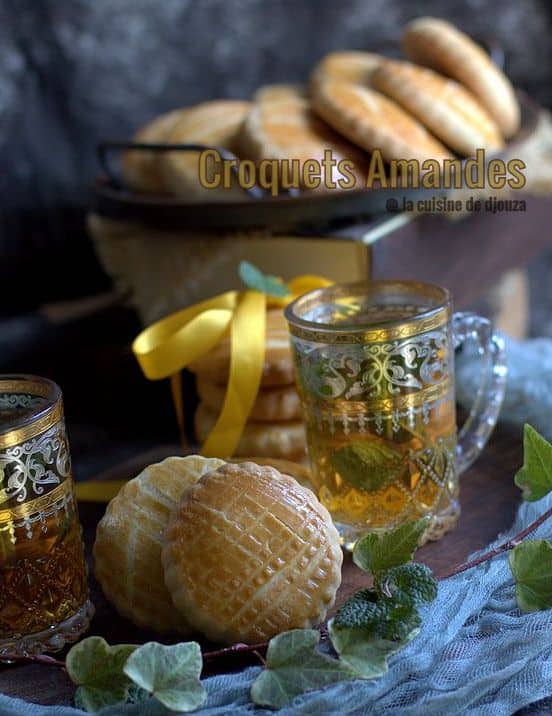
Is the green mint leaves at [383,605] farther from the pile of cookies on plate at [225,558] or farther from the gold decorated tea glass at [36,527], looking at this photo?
the gold decorated tea glass at [36,527]

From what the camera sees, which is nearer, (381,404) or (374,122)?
(381,404)

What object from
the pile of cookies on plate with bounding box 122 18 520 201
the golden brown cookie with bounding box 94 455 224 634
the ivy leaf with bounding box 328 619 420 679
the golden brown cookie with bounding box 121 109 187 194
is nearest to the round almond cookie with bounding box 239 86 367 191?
the pile of cookies on plate with bounding box 122 18 520 201

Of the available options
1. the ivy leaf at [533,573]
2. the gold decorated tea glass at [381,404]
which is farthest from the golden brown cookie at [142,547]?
the ivy leaf at [533,573]

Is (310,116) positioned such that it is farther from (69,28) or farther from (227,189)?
(69,28)

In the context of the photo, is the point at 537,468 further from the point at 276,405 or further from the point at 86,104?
the point at 86,104

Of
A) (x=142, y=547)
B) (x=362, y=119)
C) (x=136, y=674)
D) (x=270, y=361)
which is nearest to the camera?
(x=136, y=674)

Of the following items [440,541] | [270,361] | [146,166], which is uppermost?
[146,166]

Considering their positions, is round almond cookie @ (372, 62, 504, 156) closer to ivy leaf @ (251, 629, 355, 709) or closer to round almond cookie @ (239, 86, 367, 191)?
round almond cookie @ (239, 86, 367, 191)

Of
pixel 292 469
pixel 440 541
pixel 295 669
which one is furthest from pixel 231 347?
pixel 295 669
